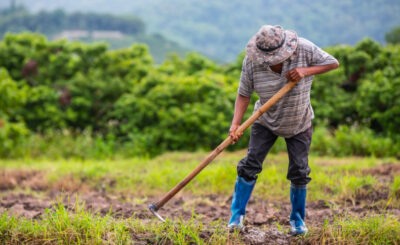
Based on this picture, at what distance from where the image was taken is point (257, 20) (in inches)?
2911

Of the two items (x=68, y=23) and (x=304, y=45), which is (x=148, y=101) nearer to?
(x=304, y=45)

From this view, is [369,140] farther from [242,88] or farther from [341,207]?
[242,88]

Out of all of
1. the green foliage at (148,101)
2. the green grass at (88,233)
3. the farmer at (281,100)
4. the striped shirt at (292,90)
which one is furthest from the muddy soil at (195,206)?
the green foliage at (148,101)

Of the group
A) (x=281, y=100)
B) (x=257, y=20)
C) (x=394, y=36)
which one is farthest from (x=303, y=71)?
(x=257, y=20)

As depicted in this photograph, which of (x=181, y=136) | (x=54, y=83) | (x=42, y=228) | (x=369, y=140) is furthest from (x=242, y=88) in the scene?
(x=54, y=83)

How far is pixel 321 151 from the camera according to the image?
36.9ft

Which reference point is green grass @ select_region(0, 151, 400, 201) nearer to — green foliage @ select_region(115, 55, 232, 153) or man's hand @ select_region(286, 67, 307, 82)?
green foliage @ select_region(115, 55, 232, 153)

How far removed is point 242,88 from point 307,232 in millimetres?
1249

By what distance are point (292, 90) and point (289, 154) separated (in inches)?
21.2

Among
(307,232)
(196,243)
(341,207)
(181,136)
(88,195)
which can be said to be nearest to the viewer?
(196,243)

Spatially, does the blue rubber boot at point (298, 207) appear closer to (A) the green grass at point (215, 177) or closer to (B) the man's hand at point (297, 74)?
(B) the man's hand at point (297, 74)

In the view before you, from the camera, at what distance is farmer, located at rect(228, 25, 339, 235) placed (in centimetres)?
418

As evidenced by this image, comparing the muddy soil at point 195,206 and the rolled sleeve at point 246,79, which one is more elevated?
the rolled sleeve at point 246,79

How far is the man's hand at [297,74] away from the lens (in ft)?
13.8
